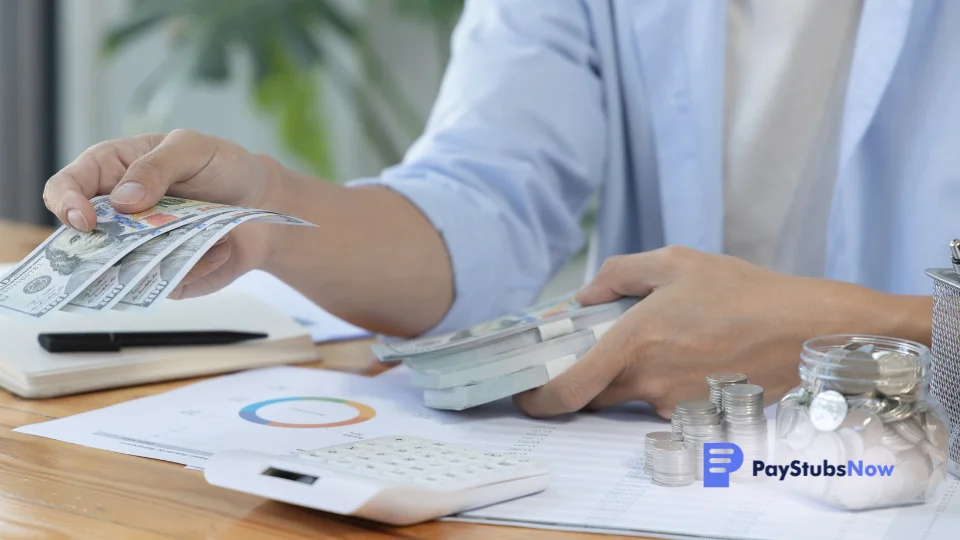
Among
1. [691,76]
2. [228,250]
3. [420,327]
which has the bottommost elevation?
[420,327]

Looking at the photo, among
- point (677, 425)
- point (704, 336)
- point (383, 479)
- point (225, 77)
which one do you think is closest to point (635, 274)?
point (704, 336)

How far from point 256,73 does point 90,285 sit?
219 cm

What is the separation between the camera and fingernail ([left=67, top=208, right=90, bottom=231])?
666mm

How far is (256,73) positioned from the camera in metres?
2.73

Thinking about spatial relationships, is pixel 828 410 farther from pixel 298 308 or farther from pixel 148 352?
pixel 298 308

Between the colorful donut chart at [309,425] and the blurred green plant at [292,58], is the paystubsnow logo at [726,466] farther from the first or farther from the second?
the blurred green plant at [292,58]

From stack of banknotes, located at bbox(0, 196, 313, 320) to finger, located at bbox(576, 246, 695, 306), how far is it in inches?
9.1

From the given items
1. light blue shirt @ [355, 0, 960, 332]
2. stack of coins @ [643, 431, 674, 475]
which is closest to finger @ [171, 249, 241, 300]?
light blue shirt @ [355, 0, 960, 332]

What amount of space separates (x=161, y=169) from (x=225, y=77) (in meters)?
2.02

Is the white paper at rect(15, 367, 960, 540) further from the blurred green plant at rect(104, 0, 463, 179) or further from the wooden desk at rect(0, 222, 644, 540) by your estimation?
the blurred green plant at rect(104, 0, 463, 179)

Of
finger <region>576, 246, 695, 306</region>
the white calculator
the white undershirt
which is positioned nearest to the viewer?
the white calculator

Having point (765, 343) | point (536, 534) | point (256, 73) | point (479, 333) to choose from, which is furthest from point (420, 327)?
point (256, 73)

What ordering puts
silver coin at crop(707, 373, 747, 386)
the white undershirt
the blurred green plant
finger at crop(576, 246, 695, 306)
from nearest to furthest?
silver coin at crop(707, 373, 747, 386) → finger at crop(576, 246, 695, 306) → the white undershirt → the blurred green plant

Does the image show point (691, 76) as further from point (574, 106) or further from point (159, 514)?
point (159, 514)
